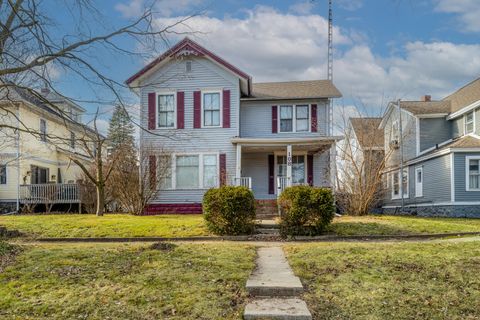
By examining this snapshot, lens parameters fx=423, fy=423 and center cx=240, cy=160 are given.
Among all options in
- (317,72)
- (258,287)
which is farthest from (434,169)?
(258,287)

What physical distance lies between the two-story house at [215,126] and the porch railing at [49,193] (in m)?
6.18

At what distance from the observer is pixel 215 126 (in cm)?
1944

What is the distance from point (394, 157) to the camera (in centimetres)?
2634

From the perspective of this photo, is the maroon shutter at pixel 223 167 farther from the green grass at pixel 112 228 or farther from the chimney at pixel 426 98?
the chimney at pixel 426 98

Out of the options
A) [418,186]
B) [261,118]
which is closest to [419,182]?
[418,186]

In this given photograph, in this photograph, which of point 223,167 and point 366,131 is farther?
point 366,131

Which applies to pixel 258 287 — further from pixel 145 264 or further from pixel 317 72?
pixel 317 72

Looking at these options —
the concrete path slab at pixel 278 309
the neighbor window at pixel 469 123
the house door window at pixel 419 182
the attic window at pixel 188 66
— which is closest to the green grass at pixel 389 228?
the concrete path slab at pixel 278 309

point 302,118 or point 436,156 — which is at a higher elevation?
point 302,118

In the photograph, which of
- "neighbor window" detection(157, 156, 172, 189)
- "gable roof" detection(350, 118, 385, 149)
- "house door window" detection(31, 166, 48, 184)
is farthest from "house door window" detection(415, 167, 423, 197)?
"house door window" detection(31, 166, 48, 184)

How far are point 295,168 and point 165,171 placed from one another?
6434 mm

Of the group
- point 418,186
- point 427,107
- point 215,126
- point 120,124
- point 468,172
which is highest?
point 427,107

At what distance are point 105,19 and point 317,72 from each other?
58.3 feet

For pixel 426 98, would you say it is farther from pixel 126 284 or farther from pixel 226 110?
pixel 126 284
